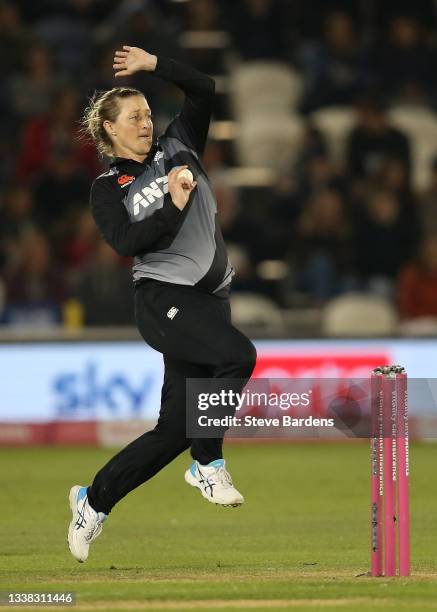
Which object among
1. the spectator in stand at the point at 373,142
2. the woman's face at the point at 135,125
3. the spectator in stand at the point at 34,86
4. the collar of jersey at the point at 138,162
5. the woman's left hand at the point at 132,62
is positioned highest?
the spectator in stand at the point at 34,86

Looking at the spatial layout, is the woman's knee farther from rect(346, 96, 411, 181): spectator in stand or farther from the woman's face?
rect(346, 96, 411, 181): spectator in stand

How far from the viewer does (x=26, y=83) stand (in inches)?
692

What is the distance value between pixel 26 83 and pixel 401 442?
1166cm

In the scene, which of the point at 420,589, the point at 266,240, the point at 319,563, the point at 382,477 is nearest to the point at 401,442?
the point at 382,477

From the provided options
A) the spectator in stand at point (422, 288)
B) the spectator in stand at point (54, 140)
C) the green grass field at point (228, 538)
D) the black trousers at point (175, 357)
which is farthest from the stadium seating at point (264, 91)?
the black trousers at point (175, 357)

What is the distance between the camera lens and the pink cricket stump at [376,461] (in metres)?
6.73

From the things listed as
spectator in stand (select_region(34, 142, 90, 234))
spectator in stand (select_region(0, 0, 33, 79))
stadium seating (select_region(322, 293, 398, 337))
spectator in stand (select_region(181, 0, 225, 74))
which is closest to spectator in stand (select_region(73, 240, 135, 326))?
spectator in stand (select_region(34, 142, 90, 234))

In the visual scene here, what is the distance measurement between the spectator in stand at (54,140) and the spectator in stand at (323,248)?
2408 millimetres

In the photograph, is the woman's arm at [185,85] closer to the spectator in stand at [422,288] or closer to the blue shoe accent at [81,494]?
the blue shoe accent at [81,494]

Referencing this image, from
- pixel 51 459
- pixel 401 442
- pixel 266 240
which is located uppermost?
pixel 266 240

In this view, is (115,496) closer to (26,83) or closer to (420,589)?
(420,589)

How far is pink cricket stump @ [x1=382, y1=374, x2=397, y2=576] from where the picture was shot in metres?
6.69

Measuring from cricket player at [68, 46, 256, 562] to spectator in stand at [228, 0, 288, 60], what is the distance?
37.8 ft

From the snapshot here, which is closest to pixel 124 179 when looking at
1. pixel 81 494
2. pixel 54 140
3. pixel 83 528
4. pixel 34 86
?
pixel 81 494
